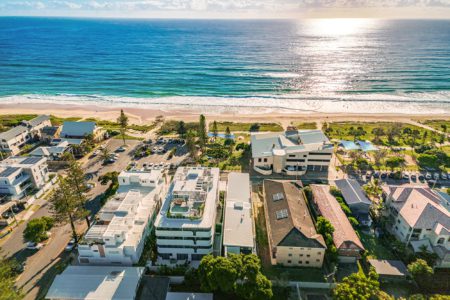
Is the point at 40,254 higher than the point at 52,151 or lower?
lower

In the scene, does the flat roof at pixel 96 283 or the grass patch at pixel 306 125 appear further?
the grass patch at pixel 306 125

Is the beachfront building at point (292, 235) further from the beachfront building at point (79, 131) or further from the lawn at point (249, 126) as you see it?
the beachfront building at point (79, 131)

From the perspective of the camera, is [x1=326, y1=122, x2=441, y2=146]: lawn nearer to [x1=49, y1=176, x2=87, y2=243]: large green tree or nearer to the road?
the road

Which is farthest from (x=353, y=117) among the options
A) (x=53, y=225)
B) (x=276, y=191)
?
(x=53, y=225)

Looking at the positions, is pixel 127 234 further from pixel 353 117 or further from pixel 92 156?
pixel 353 117

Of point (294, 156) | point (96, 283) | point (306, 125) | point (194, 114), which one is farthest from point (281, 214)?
point (194, 114)

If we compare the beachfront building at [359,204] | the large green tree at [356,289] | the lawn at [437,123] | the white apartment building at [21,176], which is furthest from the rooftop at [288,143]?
the lawn at [437,123]

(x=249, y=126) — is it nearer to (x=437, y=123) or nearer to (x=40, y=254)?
(x=437, y=123)

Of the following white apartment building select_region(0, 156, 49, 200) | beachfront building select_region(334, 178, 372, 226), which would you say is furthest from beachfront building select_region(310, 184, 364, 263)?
white apartment building select_region(0, 156, 49, 200)
